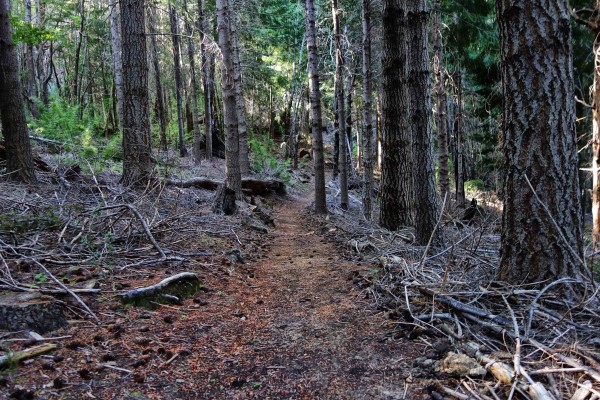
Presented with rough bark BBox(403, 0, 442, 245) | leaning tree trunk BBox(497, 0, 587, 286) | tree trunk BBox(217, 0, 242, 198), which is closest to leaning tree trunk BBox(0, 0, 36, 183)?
tree trunk BBox(217, 0, 242, 198)

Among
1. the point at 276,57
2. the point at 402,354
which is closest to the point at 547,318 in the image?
the point at 402,354

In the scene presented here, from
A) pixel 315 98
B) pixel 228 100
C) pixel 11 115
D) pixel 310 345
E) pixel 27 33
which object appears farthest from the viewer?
pixel 315 98

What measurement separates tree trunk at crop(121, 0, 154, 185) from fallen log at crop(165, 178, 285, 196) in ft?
11.0

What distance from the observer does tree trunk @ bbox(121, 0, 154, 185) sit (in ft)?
25.6

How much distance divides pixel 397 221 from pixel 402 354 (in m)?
5.65

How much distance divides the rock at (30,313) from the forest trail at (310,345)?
1.21 meters

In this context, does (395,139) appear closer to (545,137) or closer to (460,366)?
(545,137)

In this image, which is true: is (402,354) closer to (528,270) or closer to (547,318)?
(547,318)

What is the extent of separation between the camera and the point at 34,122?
13812mm

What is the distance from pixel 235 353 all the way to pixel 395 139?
619 cm

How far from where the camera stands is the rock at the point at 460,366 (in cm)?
237

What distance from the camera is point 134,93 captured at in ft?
26.1

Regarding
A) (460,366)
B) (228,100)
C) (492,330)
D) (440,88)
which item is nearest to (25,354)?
(460,366)

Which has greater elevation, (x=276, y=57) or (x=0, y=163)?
(x=276, y=57)
